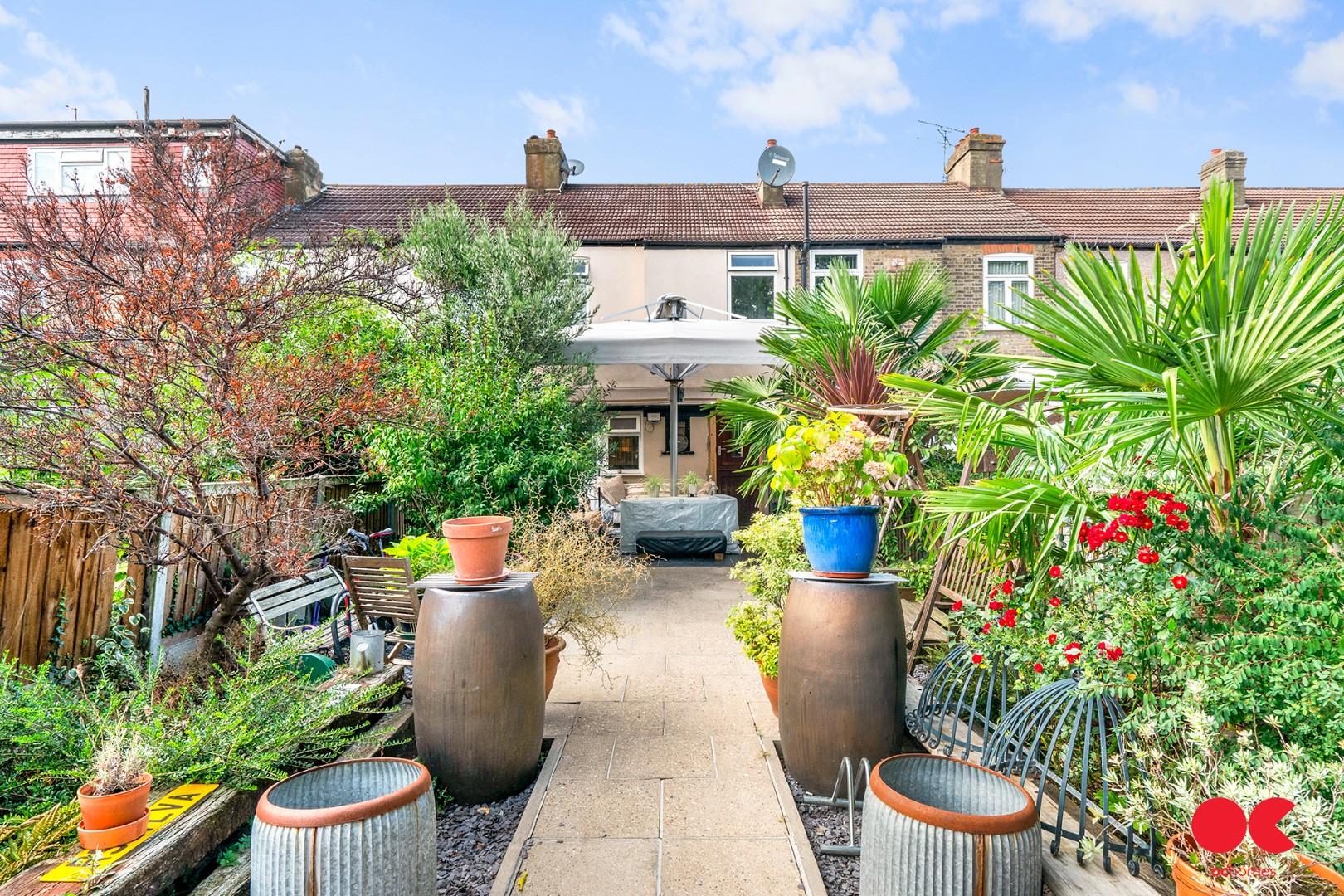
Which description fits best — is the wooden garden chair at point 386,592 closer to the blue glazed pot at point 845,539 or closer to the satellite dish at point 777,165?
the blue glazed pot at point 845,539

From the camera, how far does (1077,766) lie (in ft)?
9.15

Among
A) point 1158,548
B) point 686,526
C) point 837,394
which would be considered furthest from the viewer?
point 686,526

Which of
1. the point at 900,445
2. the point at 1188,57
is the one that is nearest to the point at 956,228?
the point at 1188,57

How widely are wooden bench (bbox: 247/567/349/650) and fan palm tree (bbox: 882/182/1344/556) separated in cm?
338

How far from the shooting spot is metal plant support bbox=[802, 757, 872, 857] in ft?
8.33

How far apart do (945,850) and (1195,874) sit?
59 centimetres

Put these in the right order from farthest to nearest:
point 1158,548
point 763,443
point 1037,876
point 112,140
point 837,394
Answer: point 112,140
point 763,443
point 837,394
point 1158,548
point 1037,876

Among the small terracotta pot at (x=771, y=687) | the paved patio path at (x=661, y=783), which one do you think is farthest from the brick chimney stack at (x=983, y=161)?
the small terracotta pot at (x=771, y=687)

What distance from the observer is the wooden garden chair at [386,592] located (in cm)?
432

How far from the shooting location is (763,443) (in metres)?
6.49

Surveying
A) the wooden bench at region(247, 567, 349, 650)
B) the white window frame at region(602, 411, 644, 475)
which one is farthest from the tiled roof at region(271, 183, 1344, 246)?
the wooden bench at region(247, 567, 349, 650)

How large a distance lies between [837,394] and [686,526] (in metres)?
3.51

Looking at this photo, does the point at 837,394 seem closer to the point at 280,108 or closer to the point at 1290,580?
→ the point at 1290,580

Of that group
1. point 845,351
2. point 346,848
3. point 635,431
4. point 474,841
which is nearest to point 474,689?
point 474,841
